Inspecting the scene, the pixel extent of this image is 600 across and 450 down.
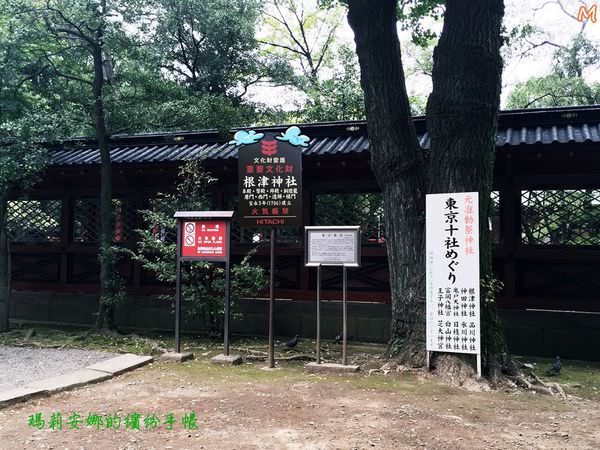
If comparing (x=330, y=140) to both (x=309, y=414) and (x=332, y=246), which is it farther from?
(x=309, y=414)

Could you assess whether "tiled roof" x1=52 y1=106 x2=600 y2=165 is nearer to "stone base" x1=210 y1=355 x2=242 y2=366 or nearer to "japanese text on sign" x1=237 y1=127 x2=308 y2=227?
"japanese text on sign" x1=237 y1=127 x2=308 y2=227

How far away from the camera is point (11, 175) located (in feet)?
29.0

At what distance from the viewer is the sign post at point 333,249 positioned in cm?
676

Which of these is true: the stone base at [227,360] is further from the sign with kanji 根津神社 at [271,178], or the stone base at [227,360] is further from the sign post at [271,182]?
the sign with kanji 根津神社 at [271,178]

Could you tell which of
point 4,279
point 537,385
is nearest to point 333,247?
point 537,385

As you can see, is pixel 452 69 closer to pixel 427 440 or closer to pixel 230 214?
pixel 230 214

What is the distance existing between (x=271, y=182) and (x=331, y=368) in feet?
8.69

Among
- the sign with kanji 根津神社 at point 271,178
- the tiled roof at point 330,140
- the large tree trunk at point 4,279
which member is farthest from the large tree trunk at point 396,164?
the large tree trunk at point 4,279

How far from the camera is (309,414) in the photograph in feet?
15.5

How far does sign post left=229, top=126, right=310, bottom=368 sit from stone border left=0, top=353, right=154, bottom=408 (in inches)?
75.2

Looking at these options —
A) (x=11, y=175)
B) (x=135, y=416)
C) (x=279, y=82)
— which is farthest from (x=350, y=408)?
(x=279, y=82)

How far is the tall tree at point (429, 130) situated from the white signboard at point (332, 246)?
0.51 meters

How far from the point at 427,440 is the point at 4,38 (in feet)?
30.2

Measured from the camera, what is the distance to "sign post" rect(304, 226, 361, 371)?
22.2 ft
